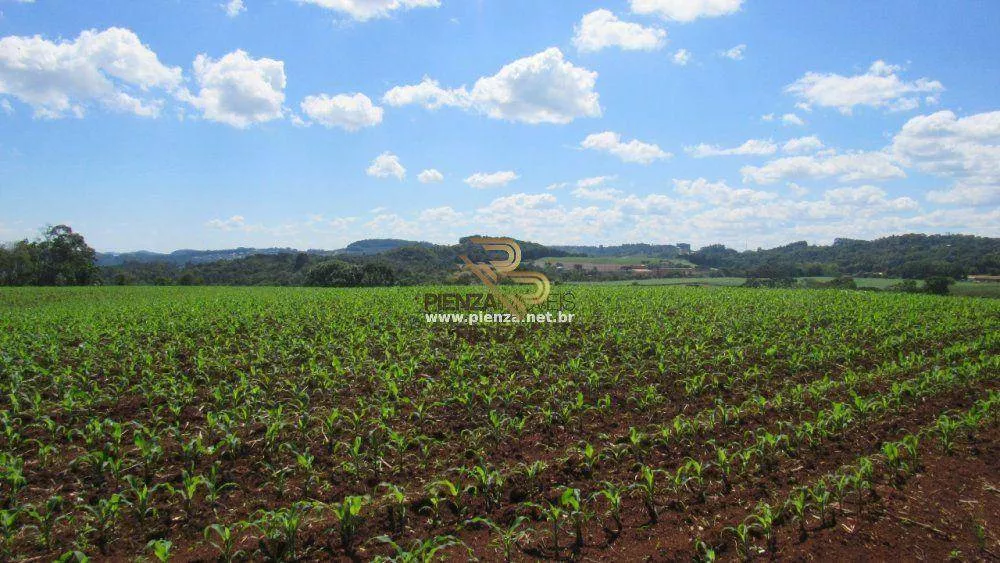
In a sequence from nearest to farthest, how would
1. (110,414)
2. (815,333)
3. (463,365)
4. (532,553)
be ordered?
1. (532,553)
2. (110,414)
3. (463,365)
4. (815,333)

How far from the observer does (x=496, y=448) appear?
579cm

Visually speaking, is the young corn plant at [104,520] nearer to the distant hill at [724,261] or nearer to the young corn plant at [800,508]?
the young corn plant at [800,508]

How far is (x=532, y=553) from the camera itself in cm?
396

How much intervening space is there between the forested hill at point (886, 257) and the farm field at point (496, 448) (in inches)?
2033

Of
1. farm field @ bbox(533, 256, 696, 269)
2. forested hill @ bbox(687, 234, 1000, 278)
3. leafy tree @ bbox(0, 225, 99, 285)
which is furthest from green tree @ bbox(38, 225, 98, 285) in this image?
forested hill @ bbox(687, 234, 1000, 278)

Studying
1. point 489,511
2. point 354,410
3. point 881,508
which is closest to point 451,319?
point 354,410

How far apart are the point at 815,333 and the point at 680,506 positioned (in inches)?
388

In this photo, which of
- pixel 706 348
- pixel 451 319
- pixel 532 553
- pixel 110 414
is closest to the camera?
pixel 532 553

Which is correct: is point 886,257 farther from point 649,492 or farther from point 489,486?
point 489,486

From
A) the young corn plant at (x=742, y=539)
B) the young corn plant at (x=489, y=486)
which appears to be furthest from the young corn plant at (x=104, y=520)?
the young corn plant at (x=742, y=539)

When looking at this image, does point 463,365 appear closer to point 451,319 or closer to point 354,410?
point 354,410

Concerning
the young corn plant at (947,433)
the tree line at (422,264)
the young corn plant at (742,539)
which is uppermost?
the tree line at (422,264)

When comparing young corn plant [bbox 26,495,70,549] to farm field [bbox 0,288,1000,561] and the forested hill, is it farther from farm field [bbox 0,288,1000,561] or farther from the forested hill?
the forested hill

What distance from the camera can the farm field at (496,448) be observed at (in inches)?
162
